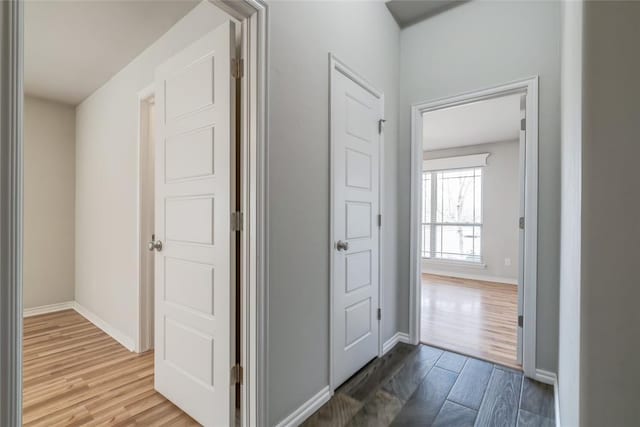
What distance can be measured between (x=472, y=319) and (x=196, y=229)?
10.5 ft

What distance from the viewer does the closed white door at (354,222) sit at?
6.46 ft

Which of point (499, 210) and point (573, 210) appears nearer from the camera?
point (573, 210)

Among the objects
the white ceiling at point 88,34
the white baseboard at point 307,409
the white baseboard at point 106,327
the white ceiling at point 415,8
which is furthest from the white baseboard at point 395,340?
the white ceiling at point 88,34

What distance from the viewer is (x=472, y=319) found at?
3.37 meters

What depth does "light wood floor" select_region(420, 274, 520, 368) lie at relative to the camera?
2606 millimetres

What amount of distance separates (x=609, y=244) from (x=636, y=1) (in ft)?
1.54

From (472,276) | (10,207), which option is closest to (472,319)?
(472,276)

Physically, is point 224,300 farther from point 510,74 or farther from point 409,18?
point 409,18

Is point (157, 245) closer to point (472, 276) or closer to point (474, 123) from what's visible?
point (474, 123)

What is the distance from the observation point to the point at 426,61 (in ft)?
8.68

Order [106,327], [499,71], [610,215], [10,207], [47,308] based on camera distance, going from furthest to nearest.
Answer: [47,308]
[106,327]
[499,71]
[10,207]
[610,215]

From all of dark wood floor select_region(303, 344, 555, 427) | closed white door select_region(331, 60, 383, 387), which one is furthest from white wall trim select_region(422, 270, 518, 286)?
closed white door select_region(331, 60, 383, 387)

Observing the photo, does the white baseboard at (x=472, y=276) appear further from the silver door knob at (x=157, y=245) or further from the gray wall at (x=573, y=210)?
the silver door knob at (x=157, y=245)

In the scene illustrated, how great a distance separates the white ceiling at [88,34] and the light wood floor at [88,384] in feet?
8.63
